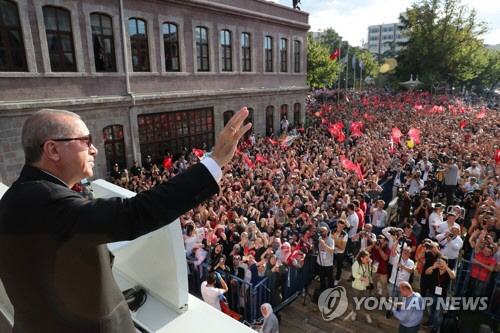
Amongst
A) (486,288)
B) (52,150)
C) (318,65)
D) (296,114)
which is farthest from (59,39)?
(318,65)

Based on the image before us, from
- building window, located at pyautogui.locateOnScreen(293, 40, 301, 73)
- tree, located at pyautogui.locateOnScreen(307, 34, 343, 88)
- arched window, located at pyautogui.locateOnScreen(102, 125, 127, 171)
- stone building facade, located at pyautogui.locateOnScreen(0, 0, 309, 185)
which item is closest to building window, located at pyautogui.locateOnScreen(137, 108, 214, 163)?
stone building facade, located at pyautogui.locateOnScreen(0, 0, 309, 185)

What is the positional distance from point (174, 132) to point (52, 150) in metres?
17.0

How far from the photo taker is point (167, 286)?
91.4 inches

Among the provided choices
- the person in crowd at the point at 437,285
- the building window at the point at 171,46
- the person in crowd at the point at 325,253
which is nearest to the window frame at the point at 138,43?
the building window at the point at 171,46

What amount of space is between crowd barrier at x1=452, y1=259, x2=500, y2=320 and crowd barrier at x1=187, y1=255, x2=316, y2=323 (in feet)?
10.8

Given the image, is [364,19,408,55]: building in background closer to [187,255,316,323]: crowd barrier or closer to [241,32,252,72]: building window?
[241,32,252,72]: building window

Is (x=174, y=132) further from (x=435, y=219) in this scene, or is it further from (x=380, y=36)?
(x=380, y=36)

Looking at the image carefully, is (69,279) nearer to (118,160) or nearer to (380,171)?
(380,171)

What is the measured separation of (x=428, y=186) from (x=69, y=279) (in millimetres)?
12291

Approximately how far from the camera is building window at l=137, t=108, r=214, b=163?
54.9 ft

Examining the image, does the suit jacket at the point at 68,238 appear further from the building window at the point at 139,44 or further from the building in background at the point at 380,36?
the building in background at the point at 380,36

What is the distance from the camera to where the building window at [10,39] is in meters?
11.9

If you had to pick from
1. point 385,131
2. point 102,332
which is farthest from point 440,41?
point 102,332

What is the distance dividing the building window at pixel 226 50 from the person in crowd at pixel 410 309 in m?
A: 17.1
